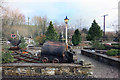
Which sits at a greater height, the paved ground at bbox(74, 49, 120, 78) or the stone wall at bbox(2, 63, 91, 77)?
the stone wall at bbox(2, 63, 91, 77)

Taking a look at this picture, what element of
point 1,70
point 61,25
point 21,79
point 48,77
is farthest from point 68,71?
point 61,25

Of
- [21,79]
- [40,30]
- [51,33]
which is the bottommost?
[21,79]

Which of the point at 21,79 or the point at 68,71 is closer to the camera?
the point at 21,79

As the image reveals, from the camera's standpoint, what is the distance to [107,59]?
6469 mm

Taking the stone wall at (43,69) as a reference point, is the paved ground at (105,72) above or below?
below

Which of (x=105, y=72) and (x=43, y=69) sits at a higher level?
(x=43, y=69)

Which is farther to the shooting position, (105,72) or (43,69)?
(105,72)

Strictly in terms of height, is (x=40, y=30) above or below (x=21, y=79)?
above

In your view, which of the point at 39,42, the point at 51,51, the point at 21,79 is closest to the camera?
the point at 21,79

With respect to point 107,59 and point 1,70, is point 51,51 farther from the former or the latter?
point 107,59

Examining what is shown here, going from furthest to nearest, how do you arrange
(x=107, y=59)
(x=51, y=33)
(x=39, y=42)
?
1. (x=39, y=42)
2. (x=51, y=33)
3. (x=107, y=59)

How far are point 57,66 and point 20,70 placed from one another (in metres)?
1.50

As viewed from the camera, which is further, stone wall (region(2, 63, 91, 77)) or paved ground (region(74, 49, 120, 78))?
paved ground (region(74, 49, 120, 78))

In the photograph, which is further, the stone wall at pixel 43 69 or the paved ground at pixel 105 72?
the paved ground at pixel 105 72
